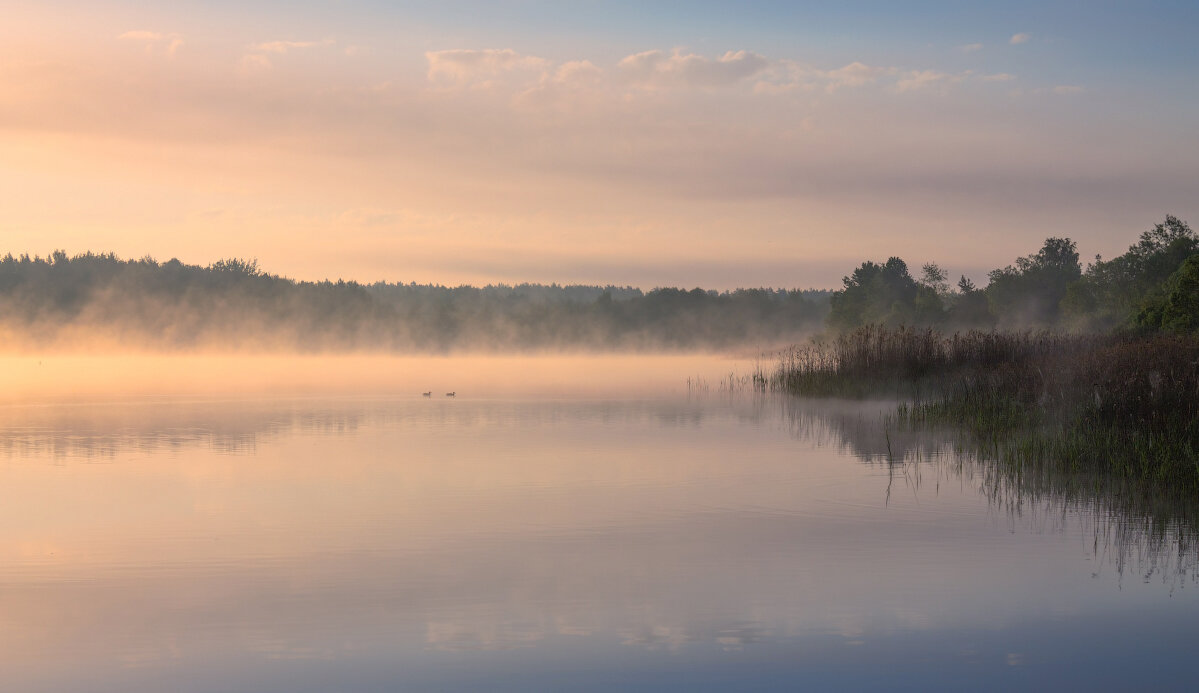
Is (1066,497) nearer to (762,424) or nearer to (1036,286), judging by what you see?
(762,424)

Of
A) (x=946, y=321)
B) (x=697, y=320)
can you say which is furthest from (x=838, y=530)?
(x=697, y=320)

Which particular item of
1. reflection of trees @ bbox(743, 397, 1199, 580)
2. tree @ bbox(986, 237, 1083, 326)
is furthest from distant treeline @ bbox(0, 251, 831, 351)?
reflection of trees @ bbox(743, 397, 1199, 580)

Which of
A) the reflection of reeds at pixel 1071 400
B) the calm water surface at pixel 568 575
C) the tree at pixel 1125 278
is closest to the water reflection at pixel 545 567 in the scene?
the calm water surface at pixel 568 575

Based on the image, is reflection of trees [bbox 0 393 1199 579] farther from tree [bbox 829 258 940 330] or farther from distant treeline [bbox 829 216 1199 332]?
tree [bbox 829 258 940 330]

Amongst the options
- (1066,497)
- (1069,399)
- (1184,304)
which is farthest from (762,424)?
(1066,497)

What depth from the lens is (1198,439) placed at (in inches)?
511

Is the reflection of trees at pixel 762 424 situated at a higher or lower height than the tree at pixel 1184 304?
lower

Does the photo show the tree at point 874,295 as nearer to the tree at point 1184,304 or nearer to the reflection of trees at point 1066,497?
the tree at point 1184,304

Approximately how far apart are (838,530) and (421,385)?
29.7 m

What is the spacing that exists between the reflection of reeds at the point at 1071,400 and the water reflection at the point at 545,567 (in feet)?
3.40

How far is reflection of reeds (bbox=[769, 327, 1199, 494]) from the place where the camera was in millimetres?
13188

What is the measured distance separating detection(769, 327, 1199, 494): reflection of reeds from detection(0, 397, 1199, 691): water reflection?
40.8 inches

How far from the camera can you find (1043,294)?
84.4 m

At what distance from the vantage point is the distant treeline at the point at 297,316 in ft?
400
